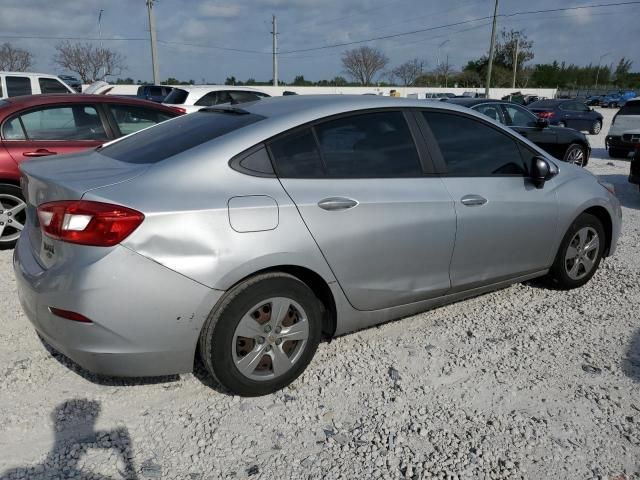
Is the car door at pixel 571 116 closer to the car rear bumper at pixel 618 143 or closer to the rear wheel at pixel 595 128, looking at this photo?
the rear wheel at pixel 595 128

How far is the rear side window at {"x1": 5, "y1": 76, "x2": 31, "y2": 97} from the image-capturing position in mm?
12266

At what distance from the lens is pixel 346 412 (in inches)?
110

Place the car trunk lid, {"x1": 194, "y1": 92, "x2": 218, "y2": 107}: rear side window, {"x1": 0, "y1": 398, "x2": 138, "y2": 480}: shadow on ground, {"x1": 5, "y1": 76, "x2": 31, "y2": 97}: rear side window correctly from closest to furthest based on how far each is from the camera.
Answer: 1. {"x1": 0, "y1": 398, "x2": 138, "y2": 480}: shadow on ground
2. the car trunk lid
3. {"x1": 194, "y1": 92, "x2": 218, "y2": 107}: rear side window
4. {"x1": 5, "y1": 76, "x2": 31, "y2": 97}: rear side window

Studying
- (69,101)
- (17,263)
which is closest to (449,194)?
(17,263)

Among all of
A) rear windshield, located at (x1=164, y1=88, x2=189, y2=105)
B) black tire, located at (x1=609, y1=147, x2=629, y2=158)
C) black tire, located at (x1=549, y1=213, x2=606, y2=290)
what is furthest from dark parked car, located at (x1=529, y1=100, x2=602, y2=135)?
black tire, located at (x1=549, y1=213, x2=606, y2=290)

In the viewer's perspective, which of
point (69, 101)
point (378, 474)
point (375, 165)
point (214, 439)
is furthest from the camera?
point (69, 101)

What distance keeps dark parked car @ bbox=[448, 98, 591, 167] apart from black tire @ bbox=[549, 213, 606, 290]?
6.12 metres

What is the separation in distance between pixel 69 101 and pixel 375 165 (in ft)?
12.9

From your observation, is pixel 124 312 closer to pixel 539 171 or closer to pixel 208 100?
pixel 539 171

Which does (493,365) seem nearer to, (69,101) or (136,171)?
(136,171)

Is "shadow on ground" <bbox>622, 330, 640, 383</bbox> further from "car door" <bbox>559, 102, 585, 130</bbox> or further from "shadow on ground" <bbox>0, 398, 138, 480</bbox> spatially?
"car door" <bbox>559, 102, 585, 130</bbox>

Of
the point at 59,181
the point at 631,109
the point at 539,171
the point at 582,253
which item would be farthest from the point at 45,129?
the point at 631,109

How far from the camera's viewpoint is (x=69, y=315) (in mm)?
2441

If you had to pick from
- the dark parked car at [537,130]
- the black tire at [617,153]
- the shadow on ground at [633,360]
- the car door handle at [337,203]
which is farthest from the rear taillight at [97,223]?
the black tire at [617,153]
